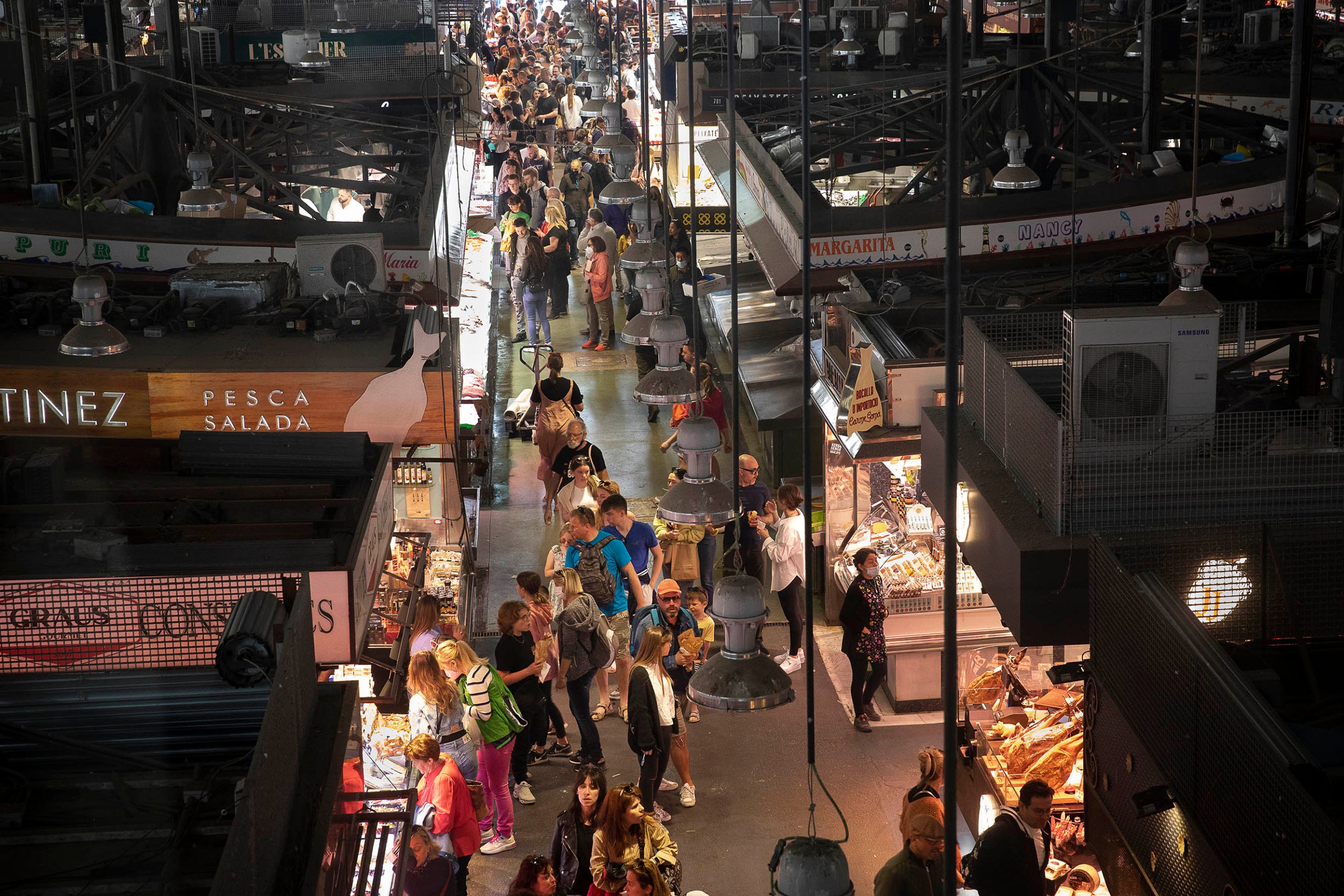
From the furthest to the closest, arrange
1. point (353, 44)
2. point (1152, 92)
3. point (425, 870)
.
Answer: point (353, 44) → point (1152, 92) → point (425, 870)

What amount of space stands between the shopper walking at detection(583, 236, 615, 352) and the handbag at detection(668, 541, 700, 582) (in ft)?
26.1

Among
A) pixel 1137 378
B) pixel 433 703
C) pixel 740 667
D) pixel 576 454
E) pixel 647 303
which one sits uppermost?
pixel 1137 378

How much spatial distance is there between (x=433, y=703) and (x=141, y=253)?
7.04 m

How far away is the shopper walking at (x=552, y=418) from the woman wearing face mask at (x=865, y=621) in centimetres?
455

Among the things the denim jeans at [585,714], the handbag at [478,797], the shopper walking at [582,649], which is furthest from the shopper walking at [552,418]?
the handbag at [478,797]

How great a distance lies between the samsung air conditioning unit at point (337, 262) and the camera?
13.0 m

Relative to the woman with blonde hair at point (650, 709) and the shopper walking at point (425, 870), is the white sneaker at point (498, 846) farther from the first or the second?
the shopper walking at point (425, 870)

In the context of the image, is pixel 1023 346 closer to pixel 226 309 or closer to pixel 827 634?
pixel 827 634

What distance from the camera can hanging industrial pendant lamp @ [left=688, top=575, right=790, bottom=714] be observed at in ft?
23.8

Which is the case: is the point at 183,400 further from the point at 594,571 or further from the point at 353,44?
the point at 353,44

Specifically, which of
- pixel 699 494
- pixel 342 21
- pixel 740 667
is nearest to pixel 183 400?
pixel 699 494

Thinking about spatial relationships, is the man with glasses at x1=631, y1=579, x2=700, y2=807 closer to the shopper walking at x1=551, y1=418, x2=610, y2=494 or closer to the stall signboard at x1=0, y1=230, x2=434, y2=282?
the shopper walking at x1=551, y1=418, x2=610, y2=494

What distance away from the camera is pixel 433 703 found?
8.89 m

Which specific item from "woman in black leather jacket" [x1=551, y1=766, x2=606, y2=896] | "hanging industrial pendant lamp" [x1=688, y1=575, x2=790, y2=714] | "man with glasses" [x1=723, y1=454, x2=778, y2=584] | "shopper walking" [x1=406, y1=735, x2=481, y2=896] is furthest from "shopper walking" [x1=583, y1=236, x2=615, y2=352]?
"hanging industrial pendant lamp" [x1=688, y1=575, x2=790, y2=714]
